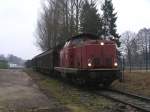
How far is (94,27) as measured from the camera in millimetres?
58344

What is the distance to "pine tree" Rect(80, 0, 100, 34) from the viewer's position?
51834mm

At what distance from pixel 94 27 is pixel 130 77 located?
101 feet

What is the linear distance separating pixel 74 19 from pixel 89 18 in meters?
3.33

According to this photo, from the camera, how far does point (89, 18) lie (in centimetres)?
5472

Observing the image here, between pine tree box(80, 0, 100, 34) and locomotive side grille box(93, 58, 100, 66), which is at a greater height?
pine tree box(80, 0, 100, 34)

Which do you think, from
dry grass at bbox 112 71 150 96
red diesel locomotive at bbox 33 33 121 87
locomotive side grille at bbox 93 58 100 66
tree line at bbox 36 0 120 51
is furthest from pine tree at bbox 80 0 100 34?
locomotive side grille at bbox 93 58 100 66

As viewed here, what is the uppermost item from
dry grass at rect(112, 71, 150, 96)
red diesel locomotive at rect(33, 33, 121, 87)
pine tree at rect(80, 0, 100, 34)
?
pine tree at rect(80, 0, 100, 34)

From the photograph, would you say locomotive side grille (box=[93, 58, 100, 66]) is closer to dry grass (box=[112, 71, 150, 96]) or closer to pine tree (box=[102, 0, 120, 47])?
dry grass (box=[112, 71, 150, 96])

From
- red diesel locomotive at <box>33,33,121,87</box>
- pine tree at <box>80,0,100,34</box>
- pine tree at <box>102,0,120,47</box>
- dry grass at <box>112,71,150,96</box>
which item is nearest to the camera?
dry grass at <box>112,71,150,96</box>

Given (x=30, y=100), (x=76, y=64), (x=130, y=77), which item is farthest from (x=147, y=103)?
(x=130, y=77)

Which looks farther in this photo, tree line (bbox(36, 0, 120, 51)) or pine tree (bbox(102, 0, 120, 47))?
pine tree (bbox(102, 0, 120, 47))

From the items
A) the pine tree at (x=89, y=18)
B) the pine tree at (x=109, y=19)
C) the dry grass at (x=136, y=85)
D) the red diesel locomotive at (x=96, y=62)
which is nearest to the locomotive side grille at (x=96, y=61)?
the red diesel locomotive at (x=96, y=62)

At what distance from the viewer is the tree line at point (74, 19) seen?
52.0 meters

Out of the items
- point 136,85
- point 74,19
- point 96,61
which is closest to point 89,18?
point 74,19
